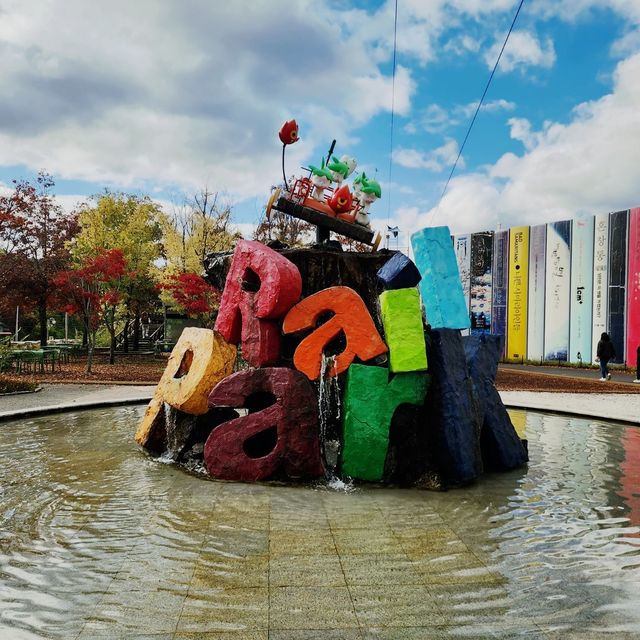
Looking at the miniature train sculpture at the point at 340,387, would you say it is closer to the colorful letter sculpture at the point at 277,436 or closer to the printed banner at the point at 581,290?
the colorful letter sculpture at the point at 277,436

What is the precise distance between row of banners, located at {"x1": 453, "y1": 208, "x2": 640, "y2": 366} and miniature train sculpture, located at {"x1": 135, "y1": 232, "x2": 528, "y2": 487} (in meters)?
24.2

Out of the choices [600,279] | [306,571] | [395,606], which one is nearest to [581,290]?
[600,279]

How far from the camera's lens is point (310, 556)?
4203 millimetres

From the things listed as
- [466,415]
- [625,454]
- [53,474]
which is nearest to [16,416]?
[53,474]

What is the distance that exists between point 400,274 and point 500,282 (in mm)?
30293

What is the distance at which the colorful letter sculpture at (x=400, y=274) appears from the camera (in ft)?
21.7

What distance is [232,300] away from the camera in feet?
23.7

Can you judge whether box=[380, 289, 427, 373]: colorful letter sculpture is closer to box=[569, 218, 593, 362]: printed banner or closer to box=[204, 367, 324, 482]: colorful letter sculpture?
box=[204, 367, 324, 482]: colorful letter sculpture

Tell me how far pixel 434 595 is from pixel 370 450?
267 cm

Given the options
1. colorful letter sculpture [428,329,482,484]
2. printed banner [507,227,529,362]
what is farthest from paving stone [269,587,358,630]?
printed banner [507,227,529,362]

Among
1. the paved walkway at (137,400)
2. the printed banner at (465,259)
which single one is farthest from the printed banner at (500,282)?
the paved walkway at (137,400)

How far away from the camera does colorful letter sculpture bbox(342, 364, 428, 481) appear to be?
623 cm

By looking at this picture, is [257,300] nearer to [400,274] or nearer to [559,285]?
[400,274]

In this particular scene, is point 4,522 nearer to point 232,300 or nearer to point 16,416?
point 232,300
